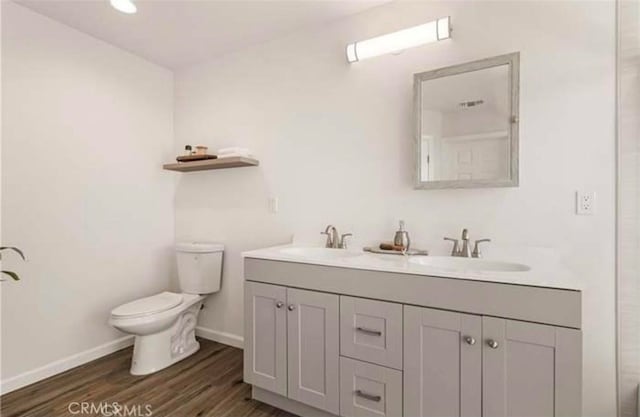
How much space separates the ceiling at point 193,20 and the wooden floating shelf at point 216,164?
888mm

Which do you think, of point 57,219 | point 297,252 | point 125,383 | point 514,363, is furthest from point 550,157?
point 57,219

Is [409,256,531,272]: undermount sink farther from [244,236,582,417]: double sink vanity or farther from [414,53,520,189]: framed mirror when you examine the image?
[414,53,520,189]: framed mirror

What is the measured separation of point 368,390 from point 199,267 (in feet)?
5.23

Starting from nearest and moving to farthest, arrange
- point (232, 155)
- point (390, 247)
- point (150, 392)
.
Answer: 1. point (390, 247)
2. point (150, 392)
3. point (232, 155)

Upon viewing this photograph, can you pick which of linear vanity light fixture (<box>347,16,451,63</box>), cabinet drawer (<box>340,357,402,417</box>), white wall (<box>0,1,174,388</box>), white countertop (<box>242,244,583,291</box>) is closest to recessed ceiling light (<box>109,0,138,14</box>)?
white wall (<box>0,1,174,388</box>)

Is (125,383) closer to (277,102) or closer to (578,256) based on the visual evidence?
(277,102)

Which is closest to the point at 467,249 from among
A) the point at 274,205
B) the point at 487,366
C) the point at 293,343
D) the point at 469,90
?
the point at 487,366

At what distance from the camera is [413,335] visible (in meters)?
1.35

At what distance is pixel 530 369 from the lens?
45.1 inches

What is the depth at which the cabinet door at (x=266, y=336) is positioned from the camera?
168 centimetres

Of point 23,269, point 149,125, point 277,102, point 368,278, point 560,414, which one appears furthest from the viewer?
point 149,125

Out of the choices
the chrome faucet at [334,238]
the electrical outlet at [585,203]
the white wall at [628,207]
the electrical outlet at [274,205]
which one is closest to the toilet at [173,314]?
the electrical outlet at [274,205]

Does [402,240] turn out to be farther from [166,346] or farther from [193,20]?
[193,20]

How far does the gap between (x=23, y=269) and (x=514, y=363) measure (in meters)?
2.68
